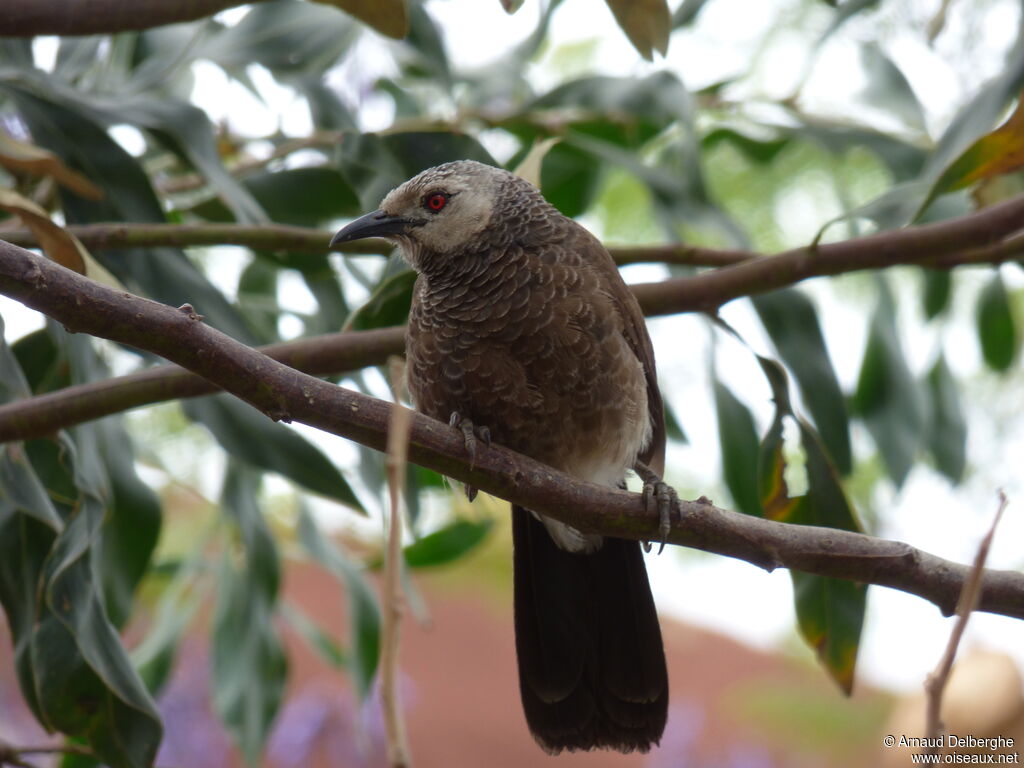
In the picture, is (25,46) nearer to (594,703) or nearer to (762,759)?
(594,703)

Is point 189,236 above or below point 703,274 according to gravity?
below

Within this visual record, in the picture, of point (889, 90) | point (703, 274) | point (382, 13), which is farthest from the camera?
point (889, 90)

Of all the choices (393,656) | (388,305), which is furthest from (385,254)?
(393,656)

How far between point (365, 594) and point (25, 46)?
1.84m

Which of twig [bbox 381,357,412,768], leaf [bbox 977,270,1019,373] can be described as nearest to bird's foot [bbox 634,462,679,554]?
twig [bbox 381,357,412,768]

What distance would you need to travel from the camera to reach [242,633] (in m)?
3.44

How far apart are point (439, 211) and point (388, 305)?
265 millimetres

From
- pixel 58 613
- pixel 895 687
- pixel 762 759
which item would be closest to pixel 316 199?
pixel 58 613

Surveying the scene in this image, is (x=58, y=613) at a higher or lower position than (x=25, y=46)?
lower

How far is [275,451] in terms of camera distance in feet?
8.48

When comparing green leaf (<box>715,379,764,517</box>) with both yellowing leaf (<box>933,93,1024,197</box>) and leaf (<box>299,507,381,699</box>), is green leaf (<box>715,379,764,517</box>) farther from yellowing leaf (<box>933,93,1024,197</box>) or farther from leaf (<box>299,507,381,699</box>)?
leaf (<box>299,507,381,699</box>)

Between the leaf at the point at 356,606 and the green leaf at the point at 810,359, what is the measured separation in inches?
57.2

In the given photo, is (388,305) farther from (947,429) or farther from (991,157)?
(947,429)

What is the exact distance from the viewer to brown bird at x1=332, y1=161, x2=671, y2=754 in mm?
2352
